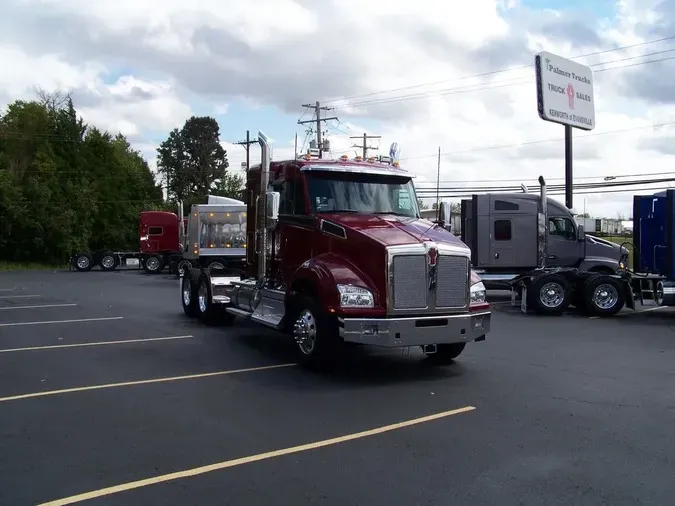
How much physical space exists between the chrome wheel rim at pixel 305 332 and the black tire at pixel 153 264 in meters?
31.1

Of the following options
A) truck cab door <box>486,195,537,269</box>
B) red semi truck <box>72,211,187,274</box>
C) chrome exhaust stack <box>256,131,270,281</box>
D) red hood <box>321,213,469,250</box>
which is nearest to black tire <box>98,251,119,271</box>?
red semi truck <box>72,211,187,274</box>

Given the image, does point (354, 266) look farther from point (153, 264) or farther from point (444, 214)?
point (153, 264)

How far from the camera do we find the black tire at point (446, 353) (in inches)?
370

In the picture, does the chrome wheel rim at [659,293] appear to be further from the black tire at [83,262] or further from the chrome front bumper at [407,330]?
the black tire at [83,262]

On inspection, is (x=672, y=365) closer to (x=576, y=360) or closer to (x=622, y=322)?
(x=576, y=360)

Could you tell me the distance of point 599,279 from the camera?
16.2 metres

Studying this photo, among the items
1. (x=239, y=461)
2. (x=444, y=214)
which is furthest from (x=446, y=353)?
(x=239, y=461)

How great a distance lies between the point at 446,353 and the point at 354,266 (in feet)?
6.47

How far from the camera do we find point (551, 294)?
16.5 m

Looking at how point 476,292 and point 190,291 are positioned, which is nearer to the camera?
point 476,292

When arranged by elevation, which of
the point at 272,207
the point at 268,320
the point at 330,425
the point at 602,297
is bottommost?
the point at 330,425

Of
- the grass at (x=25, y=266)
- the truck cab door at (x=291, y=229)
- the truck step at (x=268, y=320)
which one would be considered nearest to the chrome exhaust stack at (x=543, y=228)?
the truck cab door at (x=291, y=229)

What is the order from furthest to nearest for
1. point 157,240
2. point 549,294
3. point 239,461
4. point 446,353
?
1. point 157,240
2. point 549,294
3. point 446,353
4. point 239,461

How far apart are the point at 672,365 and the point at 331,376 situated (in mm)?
5018
